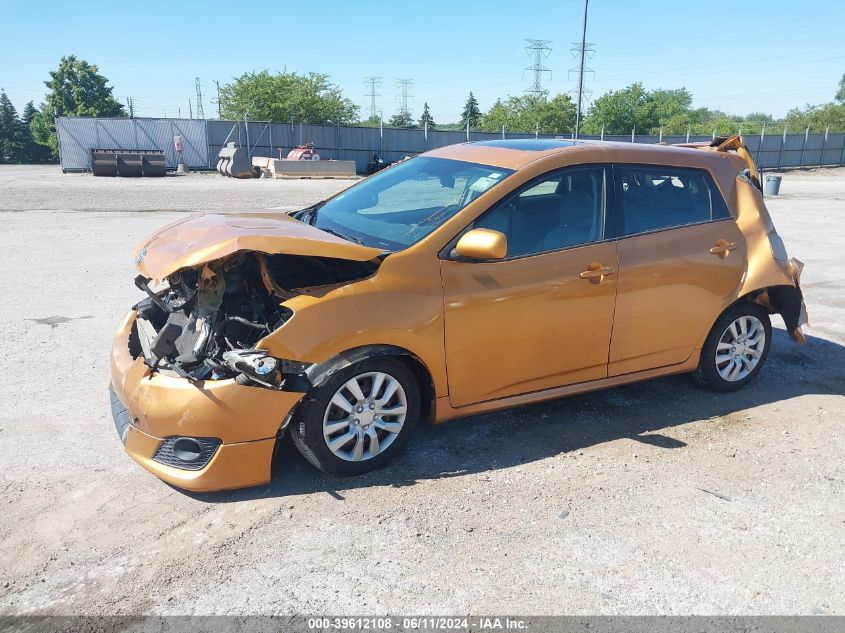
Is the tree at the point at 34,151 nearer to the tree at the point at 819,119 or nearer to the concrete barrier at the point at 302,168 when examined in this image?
the concrete barrier at the point at 302,168

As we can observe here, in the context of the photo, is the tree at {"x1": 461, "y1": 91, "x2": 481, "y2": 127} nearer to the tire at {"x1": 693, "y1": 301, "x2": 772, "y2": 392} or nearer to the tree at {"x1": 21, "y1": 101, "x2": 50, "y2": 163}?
the tree at {"x1": 21, "y1": 101, "x2": 50, "y2": 163}

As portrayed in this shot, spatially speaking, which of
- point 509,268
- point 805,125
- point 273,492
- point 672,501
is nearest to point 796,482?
point 672,501

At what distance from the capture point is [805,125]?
70.8 metres

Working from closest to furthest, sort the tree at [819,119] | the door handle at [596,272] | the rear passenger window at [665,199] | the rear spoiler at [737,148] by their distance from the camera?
the door handle at [596,272], the rear passenger window at [665,199], the rear spoiler at [737,148], the tree at [819,119]

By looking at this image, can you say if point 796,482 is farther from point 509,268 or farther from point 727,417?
point 509,268

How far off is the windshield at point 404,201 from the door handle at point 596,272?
0.79 meters

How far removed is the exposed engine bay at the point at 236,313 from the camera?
11.0ft

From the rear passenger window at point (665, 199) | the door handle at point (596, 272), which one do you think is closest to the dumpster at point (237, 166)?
A: the rear passenger window at point (665, 199)

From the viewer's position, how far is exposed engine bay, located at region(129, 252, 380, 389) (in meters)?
3.36

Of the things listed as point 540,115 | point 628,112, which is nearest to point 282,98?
point 540,115

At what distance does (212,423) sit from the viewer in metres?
3.29

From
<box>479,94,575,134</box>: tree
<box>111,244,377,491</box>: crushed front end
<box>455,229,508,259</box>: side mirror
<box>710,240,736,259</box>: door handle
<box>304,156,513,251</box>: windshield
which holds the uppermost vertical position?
<box>479,94,575,134</box>: tree

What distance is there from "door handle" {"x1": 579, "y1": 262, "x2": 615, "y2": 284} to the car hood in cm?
137

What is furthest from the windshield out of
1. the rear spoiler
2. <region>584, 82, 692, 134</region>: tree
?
<region>584, 82, 692, 134</region>: tree
